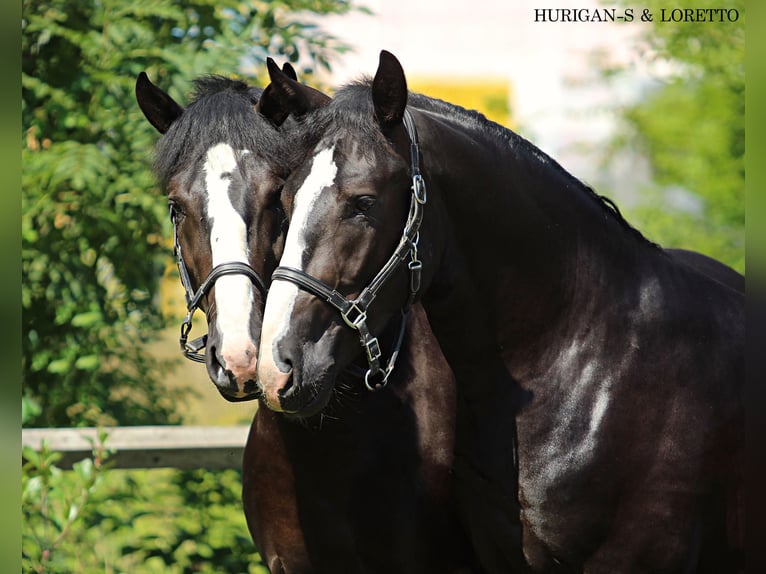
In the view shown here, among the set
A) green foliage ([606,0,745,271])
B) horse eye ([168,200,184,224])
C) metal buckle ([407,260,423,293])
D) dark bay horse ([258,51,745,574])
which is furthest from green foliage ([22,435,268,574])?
green foliage ([606,0,745,271])

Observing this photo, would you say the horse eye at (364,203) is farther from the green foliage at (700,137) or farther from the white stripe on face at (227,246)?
the green foliage at (700,137)

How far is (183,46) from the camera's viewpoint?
473cm

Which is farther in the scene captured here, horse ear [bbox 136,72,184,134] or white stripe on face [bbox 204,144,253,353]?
horse ear [bbox 136,72,184,134]

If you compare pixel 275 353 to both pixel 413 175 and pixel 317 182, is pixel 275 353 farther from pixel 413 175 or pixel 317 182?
pixel 413 175

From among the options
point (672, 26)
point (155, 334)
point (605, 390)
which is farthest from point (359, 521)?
point (672, 26)

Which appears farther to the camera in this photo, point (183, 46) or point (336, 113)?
point (183, 46)

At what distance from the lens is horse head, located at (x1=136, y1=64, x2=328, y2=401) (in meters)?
2.48

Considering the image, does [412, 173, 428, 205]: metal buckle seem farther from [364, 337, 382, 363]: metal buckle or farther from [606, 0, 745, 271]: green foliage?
[606, 0, 745, 271]: green foliage

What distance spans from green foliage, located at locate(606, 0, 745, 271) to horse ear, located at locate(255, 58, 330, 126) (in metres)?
3.87

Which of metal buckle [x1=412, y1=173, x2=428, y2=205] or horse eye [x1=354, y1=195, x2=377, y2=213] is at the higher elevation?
metal buckle [x1=412, y1=173, x2=428, y2=205]

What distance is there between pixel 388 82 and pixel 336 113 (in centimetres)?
16

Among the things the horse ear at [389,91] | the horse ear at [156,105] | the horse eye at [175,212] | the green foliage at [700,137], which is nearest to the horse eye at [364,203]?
the horse ear at [389,91]

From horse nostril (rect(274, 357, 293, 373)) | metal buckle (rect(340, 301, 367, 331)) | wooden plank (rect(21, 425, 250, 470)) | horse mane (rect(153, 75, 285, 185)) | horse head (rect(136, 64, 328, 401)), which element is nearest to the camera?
horse nostril (rect(274, 357, 293, 373))

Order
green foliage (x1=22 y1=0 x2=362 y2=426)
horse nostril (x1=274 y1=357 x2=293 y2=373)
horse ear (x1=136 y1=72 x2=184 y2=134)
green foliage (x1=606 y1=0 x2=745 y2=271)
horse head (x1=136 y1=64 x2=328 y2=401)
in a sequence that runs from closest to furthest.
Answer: horse nostril (x1=274 y1=357 x2=293 y2=373), horse head (x1=136 y1=64 x2=328 y2=401), horse ear (x1=136 y1=72 x2=184 y2=134), green foliage (x1=22 y1=0 x2=362 y2=426), green foliage (x1=606 y1=0 x2=745 y2=271)
